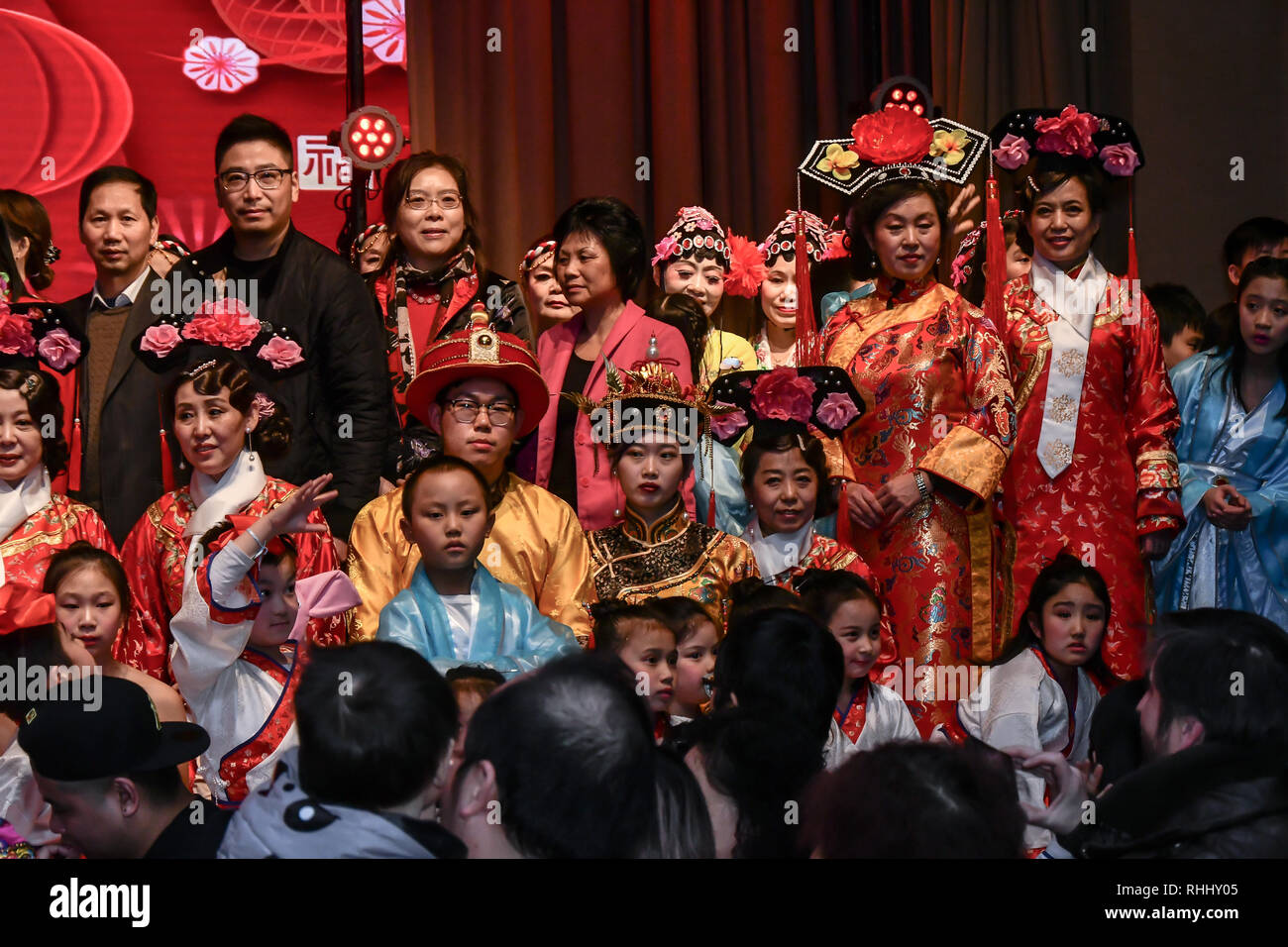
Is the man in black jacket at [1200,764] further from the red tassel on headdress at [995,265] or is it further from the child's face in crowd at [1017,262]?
the child's face in crowd at [1017,262]

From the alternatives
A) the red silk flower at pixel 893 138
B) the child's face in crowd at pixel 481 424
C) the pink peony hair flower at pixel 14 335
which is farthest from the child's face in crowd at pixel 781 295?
the pink peony hair flower at pixel 14 335

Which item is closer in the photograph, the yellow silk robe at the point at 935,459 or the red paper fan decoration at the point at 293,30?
the yellow silk robe at the point at 935,459

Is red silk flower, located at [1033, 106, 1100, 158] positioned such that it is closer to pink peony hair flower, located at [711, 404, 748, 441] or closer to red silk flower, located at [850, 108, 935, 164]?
red silk flower, located at [850, 108, 935, 164]

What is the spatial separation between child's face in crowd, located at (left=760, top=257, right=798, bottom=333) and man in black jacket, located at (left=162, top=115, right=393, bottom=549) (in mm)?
1440

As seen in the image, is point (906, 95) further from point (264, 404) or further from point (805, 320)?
point (264, 404)

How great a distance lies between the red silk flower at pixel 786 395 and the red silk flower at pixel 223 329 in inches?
49.2

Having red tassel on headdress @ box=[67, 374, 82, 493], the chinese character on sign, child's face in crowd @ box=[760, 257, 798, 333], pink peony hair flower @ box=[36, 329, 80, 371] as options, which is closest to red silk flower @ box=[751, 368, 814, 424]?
child's face in crowd @ box=[760, 257, 798, 333]

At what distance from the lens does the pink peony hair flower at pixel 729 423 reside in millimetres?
4121

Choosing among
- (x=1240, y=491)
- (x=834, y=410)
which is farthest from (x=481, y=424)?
(x=1240, y=491)

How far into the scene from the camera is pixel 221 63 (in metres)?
5.98

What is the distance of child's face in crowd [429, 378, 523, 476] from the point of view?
3.96m

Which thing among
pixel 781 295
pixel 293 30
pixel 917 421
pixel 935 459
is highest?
pixel 293 30

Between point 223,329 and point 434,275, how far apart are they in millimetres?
744

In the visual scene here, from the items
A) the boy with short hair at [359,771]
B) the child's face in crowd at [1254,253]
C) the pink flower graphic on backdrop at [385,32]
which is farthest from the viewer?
the pink flower graphic on backdrop at [385,32]
